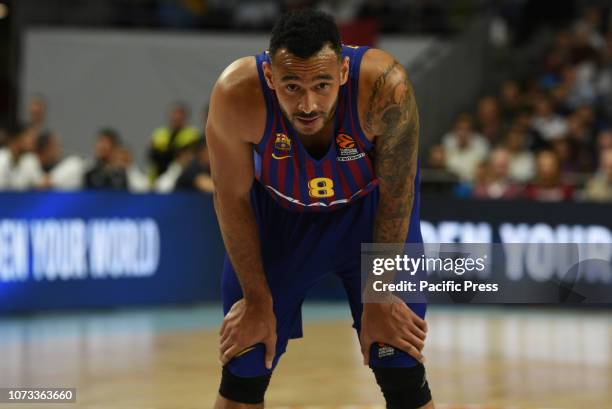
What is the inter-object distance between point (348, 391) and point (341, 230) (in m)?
2.74

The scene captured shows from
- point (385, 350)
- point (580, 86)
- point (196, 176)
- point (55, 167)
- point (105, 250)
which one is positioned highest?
point (580, 86)

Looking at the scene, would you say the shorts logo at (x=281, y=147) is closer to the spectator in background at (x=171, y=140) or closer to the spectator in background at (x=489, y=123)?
the spectator in background at (x=171, y=140)

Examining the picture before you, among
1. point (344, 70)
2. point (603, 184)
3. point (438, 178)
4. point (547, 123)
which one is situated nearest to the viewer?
point (344, 70)

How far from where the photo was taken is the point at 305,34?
3.90 m

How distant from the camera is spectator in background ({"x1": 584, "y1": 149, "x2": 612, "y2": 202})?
11.8 m

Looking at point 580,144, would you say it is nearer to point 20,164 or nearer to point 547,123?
point 547,123

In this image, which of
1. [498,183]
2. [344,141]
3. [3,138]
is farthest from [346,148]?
[498,183]

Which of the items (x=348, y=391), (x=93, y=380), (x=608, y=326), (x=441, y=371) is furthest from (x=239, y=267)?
(x=608, y=326)

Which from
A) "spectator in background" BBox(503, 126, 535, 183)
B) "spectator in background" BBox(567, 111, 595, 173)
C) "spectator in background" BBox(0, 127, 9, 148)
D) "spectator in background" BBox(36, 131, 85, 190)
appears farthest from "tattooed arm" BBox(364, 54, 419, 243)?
"spectator in background" BBox(567, 111, 595, 173)

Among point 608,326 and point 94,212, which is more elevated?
point 94,212

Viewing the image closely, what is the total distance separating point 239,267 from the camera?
447cm

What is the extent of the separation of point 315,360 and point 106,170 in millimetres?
3955

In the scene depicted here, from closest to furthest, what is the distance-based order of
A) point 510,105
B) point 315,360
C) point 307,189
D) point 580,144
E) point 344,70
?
point 344,70, point 307,189, point 315,360, point 580,144, point 510,105

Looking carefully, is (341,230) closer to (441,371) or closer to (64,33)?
(441,371)
